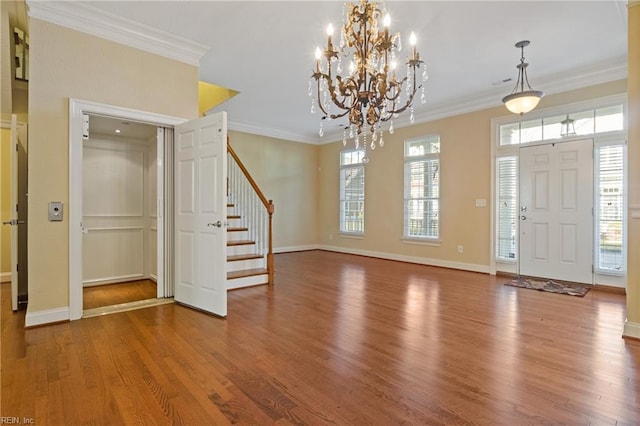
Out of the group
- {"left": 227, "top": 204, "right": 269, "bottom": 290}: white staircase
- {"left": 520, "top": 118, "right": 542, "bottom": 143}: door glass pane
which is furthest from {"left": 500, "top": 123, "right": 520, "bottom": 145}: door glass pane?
{"left": 227, "top": 204, "right": 269, "bottom": 290}: white staircase

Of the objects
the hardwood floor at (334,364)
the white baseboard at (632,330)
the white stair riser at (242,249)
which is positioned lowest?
the hardwood floor at (334,364)

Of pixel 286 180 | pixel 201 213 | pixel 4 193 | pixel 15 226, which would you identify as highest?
pixel 286 180

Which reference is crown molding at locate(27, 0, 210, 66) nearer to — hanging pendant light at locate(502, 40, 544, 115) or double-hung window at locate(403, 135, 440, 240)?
hanging pendant light at locate(502, 40, 544, 115)

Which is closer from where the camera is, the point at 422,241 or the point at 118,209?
the point at 118,209

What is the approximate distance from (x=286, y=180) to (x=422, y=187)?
348 centimetres

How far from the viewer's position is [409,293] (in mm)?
4359

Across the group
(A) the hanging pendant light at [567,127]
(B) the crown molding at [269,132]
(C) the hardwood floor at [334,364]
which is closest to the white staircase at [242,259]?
(C) the hardwood floor at [334,364]

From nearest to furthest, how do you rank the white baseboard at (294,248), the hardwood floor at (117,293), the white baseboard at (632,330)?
the white baseboard at (632,330)
the hardwood floor at (117,293)
the white baseboard at (294,248)

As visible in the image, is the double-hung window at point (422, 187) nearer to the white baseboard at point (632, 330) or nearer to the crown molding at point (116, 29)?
the white baseboard at point (632, 330)

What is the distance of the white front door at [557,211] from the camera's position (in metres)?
4.71

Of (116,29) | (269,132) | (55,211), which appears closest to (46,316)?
(55,211)

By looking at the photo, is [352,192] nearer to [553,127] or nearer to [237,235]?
[237,235]

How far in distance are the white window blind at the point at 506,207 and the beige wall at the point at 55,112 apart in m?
5.65

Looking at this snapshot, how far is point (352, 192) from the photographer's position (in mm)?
8258
